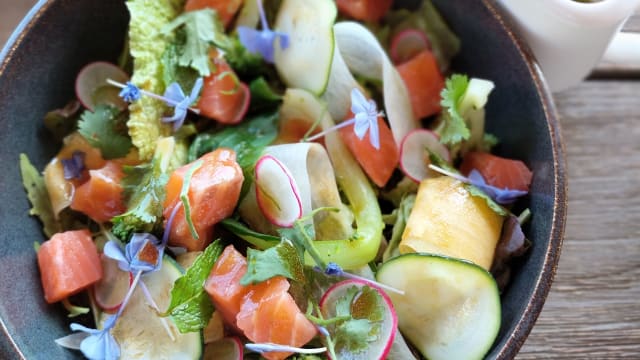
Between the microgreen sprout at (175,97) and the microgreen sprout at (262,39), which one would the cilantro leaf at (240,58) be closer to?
the microgreen sprout at (262,39)

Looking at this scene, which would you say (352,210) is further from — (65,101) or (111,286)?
(65,101)

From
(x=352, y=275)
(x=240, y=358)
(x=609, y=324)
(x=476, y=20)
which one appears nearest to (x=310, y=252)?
(x=352, y=275)

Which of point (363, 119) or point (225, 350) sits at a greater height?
point (363, 119)

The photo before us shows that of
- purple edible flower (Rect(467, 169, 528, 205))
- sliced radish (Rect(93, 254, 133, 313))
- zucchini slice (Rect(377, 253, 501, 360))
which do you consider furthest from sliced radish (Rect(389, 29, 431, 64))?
sliced radish (Rect(93, 254, 133, 313))

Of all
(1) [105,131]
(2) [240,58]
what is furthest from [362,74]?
(1) [105,131]

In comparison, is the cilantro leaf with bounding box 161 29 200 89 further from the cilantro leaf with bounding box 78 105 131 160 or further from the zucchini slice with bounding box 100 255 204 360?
the zucchini slice with bounding box 100 255 204 360
